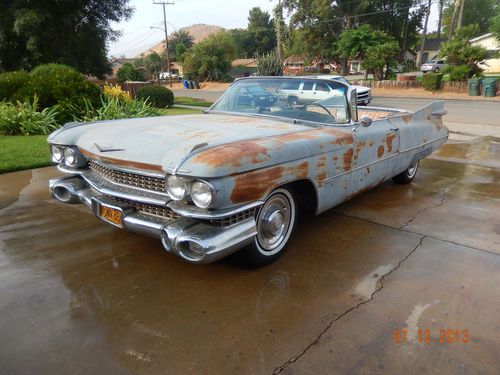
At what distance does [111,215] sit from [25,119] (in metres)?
7.45

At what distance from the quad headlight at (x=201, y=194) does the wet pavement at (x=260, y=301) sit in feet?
2.39

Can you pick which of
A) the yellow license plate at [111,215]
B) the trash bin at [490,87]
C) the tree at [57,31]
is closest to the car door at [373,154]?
the yellow license plate at [111,215]

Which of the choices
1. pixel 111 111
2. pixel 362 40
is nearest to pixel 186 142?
pixel 111 111

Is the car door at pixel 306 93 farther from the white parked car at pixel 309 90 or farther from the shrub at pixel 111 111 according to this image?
the shrub at pixel 111 111

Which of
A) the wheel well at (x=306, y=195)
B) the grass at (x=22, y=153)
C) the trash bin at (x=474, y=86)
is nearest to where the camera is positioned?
the wheel well at (x=306, y=195)

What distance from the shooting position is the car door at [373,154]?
3.91 meters

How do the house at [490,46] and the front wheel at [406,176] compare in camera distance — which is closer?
the front wheel at [406,176]

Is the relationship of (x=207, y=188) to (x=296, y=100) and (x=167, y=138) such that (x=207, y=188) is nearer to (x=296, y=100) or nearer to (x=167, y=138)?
(x=167, y=138)

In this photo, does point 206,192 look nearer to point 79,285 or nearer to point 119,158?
point 119,158

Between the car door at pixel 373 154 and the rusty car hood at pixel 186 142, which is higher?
the rusty car hood at pixel 186 142

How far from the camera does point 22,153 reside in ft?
23.9

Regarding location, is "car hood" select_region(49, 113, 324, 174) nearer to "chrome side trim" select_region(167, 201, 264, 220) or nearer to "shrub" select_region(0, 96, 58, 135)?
"chrome side trim" select_region(167, 201, 264, 220)

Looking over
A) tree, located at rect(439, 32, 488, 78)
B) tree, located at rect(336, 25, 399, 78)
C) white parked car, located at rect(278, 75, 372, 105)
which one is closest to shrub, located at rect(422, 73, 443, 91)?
tree, located at rect(439, 32, 488, 78)

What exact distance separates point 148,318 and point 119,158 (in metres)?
1.14
